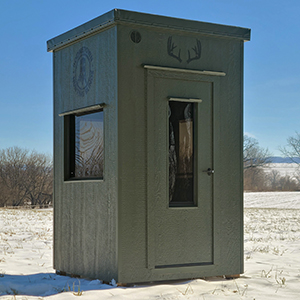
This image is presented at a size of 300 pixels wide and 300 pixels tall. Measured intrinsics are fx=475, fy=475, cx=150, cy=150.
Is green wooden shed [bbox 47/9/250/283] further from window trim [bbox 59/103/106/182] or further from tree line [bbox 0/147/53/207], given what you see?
tree line [bbox 0/147/53/207]

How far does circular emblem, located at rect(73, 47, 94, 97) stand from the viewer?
6.18 m

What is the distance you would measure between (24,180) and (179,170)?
99.3ft

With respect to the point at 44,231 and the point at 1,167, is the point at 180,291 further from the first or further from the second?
the point at 1,167

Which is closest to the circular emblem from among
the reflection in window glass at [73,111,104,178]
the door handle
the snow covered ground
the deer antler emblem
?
the reflection in window glass at [73,111,104,178]

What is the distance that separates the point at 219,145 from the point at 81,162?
1.88 m

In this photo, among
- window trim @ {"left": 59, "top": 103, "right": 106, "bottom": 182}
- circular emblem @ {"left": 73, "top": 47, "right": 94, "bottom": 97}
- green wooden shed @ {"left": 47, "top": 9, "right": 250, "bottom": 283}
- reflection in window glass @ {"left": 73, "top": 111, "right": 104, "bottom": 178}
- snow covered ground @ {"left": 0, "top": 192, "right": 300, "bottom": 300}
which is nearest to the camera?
snow covered ground @ {"left": 0, "top": 192, "right": 300, "bottom": 300}

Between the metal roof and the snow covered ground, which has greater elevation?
the metal roof

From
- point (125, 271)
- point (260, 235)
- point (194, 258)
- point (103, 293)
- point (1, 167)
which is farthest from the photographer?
point (1, 167)

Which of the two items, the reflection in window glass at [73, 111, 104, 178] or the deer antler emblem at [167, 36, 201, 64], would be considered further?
the reflection in window glass at [73, 111, 104, 178]

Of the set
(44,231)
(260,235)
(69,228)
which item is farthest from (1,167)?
(69,228)

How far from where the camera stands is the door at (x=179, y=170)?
576cm

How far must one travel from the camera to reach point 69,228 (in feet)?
21.3

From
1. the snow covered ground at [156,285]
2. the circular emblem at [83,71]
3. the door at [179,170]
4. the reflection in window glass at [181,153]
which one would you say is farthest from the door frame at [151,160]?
the circular emblem at [83,71]

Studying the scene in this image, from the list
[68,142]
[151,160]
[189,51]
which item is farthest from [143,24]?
[68,142]
